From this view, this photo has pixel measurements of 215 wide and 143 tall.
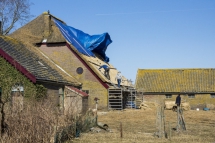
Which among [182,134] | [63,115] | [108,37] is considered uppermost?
[108,37]

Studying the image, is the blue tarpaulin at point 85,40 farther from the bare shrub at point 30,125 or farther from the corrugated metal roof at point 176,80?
the bare shrub at point 30,125

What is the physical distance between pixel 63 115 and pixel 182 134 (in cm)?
694

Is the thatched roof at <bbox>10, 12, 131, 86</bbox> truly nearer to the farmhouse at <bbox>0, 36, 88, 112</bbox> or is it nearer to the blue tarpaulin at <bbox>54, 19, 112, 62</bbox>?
the blue tarpaulin at <bbox>54, 19, 112, 62</bbox>

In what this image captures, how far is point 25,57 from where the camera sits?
24.3m

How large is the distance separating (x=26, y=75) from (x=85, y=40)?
1587cm

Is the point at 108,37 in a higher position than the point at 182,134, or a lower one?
higher

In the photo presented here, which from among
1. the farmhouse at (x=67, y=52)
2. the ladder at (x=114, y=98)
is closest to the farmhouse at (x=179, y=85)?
the ladder at (x=114, y=98)

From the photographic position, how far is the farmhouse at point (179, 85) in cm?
4338

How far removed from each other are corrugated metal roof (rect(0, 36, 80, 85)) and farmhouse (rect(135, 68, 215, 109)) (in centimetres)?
1852

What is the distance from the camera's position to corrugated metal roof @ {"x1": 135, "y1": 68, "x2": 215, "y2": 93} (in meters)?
44.5

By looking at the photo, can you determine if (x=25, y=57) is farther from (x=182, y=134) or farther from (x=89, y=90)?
(x=182, y=134)

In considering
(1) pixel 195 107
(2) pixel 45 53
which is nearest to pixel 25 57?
(2) pixel 45 53

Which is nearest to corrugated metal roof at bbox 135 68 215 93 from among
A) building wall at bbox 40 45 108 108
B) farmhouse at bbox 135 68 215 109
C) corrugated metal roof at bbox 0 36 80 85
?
farmhouse at bbox 135 68 215 109

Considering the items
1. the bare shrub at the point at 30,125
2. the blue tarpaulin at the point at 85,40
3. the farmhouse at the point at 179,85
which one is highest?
the blue tarpaulin at the point at 85,40
